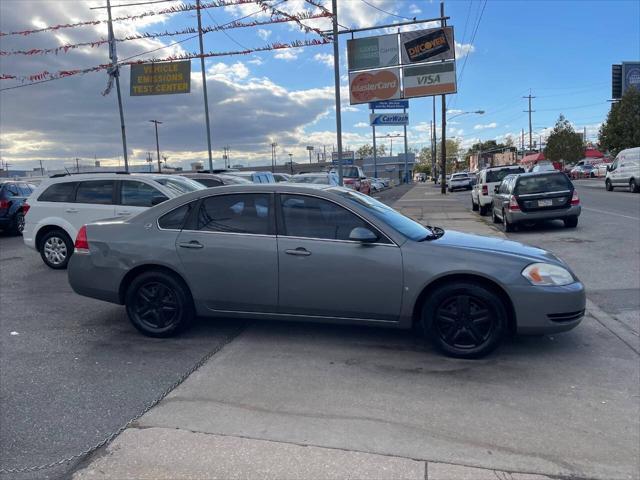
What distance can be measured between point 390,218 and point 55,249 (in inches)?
277

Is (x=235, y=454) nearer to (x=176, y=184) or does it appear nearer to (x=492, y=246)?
(x=492, y=246)

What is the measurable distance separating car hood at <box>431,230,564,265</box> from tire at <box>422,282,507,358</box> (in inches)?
15.1

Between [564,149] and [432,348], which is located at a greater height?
[564,149]

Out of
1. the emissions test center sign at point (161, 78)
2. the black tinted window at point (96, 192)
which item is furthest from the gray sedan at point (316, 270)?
the emissions test center sign at point (161, 78)

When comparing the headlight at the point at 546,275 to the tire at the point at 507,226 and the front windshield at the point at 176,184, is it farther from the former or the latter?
the tire at the point at 507,226

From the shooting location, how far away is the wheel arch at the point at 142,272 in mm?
5056

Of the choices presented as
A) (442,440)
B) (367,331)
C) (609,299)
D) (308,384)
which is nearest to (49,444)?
(308,384)

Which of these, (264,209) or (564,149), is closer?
(264,209)

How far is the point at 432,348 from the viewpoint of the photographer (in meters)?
4.76

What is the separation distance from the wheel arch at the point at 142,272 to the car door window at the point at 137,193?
13.2 ft

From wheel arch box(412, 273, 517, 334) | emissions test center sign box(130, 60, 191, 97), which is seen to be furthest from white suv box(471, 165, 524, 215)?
wheel arch box(412, 273, 517, 334)

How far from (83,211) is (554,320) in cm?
793

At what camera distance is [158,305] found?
202 inches

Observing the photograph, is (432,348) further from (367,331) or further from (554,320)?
(554,320)
